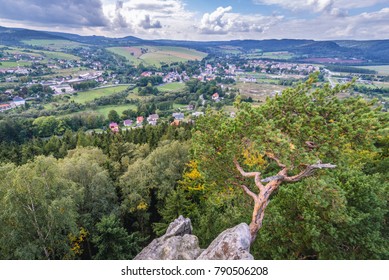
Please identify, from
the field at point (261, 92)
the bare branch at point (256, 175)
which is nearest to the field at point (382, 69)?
the field at point (261, 92)

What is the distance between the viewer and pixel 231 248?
26.5ft

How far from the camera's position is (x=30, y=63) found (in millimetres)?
175000

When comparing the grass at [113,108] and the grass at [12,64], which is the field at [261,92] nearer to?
the grass at [113,108]

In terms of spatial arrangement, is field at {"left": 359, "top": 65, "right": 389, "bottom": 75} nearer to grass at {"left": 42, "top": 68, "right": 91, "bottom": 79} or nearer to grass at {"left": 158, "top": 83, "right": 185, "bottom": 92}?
grass at {"left": 158, "top": 83, "right": 185, "bottom": 92}

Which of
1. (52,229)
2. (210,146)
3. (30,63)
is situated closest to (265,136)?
(210,146)

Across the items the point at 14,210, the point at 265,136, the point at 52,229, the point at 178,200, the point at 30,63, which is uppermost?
the point at 265,136

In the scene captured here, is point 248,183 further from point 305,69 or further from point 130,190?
point 305,69

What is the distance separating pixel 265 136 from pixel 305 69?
14411cm

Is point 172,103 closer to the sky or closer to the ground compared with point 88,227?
closer to the ground

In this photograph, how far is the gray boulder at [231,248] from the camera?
781 cm

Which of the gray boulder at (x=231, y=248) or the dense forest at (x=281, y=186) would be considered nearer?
the gray boulder at (x=231, y=248)

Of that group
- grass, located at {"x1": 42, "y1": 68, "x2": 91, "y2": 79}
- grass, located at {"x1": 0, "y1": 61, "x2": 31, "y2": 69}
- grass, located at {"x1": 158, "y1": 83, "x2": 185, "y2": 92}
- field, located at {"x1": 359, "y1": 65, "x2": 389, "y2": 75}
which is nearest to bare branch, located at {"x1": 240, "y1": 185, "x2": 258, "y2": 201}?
field, located at {"x1": 359, "y1": 65, "x2": 389, "y2": 75}

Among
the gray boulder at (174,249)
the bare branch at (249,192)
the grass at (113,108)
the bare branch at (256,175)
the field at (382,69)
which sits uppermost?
the bare branch at (256,175)

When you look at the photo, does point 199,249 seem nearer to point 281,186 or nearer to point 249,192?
point 249,192
